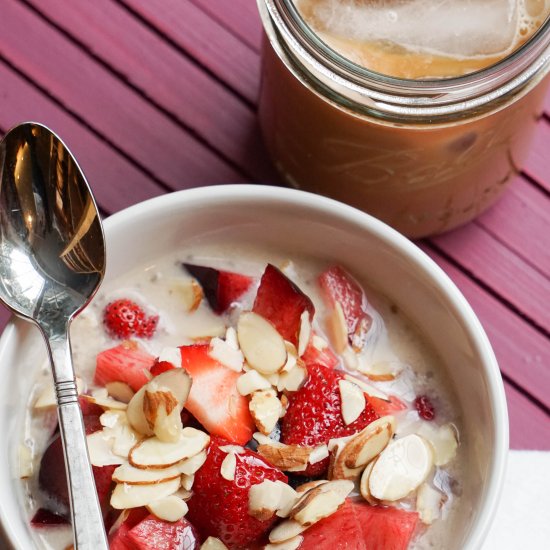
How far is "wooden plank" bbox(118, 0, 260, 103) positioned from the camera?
1297 mm

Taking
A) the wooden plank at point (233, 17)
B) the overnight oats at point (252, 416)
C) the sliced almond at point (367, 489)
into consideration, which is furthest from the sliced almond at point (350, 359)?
the wooden plank at point (233, 17)

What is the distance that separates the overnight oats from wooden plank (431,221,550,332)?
0.62 feet

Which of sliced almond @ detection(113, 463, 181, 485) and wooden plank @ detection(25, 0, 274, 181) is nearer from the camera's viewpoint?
sliced almond @ detection(113, 463, 181, 485)

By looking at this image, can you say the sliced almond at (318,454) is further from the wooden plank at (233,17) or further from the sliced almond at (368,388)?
the wooden plank at (233,17)

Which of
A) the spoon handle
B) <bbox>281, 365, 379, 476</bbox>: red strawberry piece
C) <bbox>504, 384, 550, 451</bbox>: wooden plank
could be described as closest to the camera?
the spoon handle

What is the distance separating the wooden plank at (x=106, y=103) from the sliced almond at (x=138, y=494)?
0.41 metres

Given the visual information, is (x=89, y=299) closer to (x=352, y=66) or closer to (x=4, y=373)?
(x=4, y=373)

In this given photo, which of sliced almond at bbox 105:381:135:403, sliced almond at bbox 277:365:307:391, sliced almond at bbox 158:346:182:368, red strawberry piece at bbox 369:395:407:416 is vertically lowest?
sliced almond at bbox 105:381:135:403

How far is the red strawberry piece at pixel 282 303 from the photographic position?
1.06 m

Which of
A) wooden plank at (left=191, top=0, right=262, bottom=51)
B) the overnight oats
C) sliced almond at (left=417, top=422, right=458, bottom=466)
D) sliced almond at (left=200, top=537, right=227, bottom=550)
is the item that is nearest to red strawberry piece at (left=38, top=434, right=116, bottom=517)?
the overnight oats

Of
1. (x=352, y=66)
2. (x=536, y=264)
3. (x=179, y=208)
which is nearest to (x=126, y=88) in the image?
(x=179, y=208)

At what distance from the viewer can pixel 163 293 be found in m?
1.10

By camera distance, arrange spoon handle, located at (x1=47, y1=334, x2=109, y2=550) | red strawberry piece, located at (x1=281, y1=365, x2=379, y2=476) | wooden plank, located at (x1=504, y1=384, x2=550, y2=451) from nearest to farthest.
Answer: spoon handle, located at (x1=47, y1=334, x2=109, y2=550) < red strawberry piece, located at (x1=281, y1=365, x2=379, y2=476) < wooden plank, located at (x1=504, y1=384, x2=550, y2=451)

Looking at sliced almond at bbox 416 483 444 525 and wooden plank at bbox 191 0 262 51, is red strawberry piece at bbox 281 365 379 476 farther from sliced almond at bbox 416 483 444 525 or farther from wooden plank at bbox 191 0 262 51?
wooden plank at bbox 191 0 262 51
